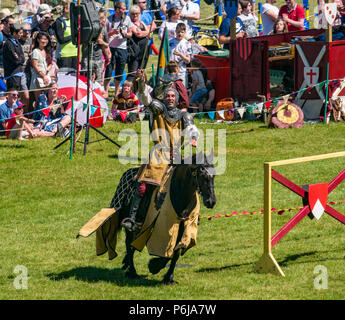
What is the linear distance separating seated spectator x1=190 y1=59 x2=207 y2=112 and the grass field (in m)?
1.00

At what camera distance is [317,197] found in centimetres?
1060

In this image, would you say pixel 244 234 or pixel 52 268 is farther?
pixel 244 234

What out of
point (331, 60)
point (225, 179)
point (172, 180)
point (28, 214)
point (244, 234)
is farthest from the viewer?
point (331, 60)

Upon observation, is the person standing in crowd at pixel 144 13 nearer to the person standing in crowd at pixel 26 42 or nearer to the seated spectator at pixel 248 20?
the seated spectator at pixel 248 20

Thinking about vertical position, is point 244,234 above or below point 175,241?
below

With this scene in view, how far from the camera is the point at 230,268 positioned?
10.9m

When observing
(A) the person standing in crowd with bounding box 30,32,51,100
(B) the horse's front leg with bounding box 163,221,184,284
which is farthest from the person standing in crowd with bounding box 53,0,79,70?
(B) the horse's front leg with bounding box 163,221,184,284

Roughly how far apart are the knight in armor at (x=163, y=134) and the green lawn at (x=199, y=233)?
1.02 meters

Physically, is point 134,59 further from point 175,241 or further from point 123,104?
point 175,241

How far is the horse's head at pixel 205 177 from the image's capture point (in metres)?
9.59

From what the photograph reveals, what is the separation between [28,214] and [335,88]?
→ 811 centimetres

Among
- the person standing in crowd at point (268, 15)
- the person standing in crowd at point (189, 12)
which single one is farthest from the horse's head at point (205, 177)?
the person standing in crowd at point (189, 12)

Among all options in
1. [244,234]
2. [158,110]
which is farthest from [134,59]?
[158,110]

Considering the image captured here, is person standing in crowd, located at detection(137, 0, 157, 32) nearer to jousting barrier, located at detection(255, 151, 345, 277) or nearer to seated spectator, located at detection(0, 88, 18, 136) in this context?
seated spectator, located at detection(0, 88, 18, 136)
